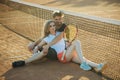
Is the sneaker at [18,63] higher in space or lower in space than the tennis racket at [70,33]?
lower

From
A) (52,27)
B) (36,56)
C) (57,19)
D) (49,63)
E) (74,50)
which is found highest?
(57,19)

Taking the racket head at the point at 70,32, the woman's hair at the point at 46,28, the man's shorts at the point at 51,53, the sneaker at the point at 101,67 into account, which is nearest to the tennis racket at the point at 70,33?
the racket head at the point at 70,32

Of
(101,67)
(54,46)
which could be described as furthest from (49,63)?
(101,67)

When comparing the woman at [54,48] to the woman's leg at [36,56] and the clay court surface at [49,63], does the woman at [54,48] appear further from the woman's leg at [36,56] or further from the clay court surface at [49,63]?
the clay court surface at [49,63]

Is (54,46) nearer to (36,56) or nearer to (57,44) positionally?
(57,44)

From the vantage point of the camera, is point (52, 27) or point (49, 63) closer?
point (52, 27)

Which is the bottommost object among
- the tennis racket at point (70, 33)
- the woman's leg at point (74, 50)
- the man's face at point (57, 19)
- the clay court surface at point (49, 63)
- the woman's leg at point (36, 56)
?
the clay court surface at point (49, 63)

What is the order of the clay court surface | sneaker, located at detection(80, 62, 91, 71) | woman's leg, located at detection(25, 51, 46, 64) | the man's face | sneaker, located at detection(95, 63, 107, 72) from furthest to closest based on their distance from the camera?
woman's leg, located at detection(25, 51, 46, 64)
the man's face
sneaker, located at detection(80, 62, 91, 71)
the clay court surface
sneaker, located at detection(95, 63, 107, 72)

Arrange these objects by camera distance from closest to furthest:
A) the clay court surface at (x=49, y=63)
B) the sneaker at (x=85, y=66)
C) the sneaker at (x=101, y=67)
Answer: the sneaker at (x=101, y=67)
the clay court surface at (x=49, y=63)
the sneaker at (x=85, y=66)

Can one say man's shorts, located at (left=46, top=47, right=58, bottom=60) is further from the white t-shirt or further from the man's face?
the man's face

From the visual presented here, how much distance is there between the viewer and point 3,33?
852 cm

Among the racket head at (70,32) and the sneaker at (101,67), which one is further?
the racket head at (70,32)

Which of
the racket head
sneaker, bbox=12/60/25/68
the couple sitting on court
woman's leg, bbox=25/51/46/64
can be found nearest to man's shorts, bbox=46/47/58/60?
the couple sitting on court

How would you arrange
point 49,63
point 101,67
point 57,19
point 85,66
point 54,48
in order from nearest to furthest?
point 101,67
point 85,66
point 57,19
point 54,48
point 49,63
